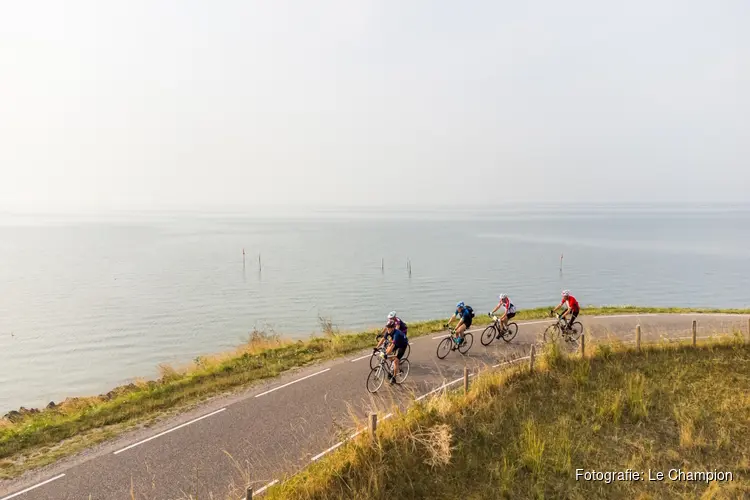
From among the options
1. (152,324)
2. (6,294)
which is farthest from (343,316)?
(6,294)

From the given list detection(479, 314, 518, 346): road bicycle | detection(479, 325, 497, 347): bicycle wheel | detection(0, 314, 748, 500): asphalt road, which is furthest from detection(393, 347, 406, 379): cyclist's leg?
detection(479, 325, 497, 347): bicycle wheel

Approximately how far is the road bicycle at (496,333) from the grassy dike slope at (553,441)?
482 cm

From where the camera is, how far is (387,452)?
30.0 ft

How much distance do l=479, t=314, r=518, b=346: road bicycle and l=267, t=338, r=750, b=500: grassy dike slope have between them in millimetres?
4820

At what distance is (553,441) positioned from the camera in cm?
1022

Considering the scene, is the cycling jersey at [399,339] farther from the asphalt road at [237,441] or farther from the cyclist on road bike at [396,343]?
the asphalt road at [237,441]

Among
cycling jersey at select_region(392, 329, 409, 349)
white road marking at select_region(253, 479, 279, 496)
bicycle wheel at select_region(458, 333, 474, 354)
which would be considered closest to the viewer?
white road marking at select_region(253, 479, 279, 496)

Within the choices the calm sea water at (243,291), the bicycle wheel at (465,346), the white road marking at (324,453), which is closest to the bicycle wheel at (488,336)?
the bicycle wheel at (465,346)

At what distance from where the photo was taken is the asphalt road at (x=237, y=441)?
9.12 m

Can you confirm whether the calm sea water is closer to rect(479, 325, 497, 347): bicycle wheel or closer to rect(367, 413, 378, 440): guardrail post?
rect(479, 325, 497, 347): bicycle wheel

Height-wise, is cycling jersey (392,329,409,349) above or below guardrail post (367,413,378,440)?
above

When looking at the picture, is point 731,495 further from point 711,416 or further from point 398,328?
point 398,328

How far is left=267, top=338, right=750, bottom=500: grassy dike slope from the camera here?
867 cm

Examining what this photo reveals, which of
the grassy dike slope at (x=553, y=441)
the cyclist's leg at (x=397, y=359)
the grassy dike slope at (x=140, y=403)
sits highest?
the cyclist's leg at (x=397, y=359)
